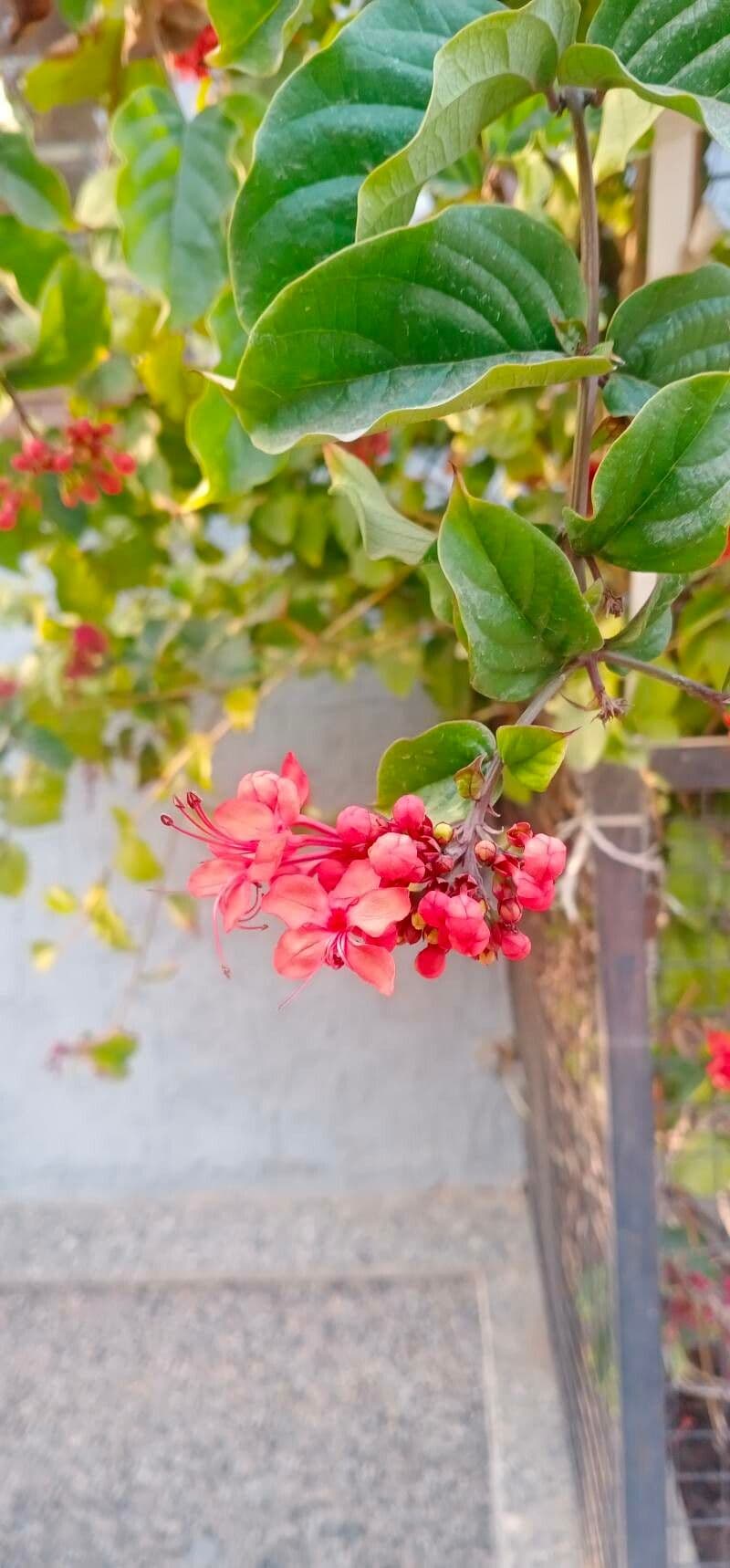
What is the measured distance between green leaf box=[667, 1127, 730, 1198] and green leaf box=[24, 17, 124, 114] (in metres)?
0.80

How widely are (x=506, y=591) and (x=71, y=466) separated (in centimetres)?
48

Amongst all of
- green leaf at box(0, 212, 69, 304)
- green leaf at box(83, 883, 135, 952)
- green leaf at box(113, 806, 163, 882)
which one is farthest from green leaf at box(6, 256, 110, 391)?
green leaf at box(83, 883, 135, 952)

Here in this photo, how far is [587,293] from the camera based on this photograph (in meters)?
0.25

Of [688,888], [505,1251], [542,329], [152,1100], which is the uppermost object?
[542,329]

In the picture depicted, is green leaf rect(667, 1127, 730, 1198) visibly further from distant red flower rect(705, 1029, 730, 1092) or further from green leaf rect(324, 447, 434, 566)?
green leaf rect(324, 447, 434, 566)

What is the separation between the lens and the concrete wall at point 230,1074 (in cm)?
147

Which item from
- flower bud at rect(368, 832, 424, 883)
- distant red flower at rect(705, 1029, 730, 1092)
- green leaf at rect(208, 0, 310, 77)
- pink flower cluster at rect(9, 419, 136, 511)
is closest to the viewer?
flower bud at rect(368, 832, 424, 883)

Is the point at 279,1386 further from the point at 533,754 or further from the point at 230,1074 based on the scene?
the point at 533,754

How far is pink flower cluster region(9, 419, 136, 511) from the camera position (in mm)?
599

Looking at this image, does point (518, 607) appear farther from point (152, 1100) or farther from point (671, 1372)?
point (152, 1100)

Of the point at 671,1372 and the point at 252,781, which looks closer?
the point at 252,781

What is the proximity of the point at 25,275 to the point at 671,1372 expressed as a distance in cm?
94

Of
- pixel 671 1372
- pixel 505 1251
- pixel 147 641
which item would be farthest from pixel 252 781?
pixel 505 1251

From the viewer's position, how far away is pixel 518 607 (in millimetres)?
219
